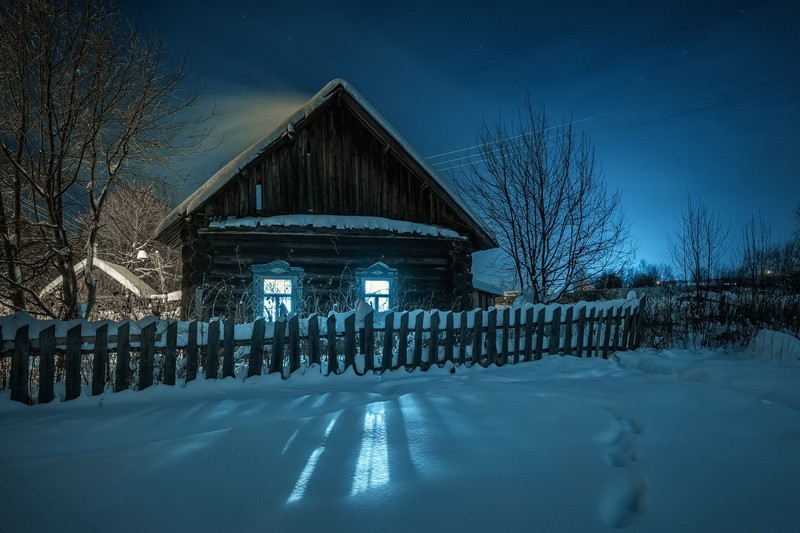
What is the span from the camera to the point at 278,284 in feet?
32.0

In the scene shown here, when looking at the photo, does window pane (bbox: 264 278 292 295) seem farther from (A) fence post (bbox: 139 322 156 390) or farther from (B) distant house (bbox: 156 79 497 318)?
(A) fence post (bbox: 139 322 156 390)

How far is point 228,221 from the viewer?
9.13 metres

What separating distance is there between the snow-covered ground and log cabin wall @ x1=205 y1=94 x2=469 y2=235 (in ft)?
21.7

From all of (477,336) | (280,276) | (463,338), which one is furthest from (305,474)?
(280,276)

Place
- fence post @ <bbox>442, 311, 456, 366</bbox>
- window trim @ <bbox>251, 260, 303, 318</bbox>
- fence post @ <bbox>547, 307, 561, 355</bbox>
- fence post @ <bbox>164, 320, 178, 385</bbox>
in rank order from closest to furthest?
fence post @ <bbox>164, 320, 178, 385</bbox> → fence post @ <bbox>442, 311, 456, 366</bbox> → fence post @ <bbox>547, 307, 561, 355</bbox> → window trim @ <bbox>251, 260, 303, 318</bbox>

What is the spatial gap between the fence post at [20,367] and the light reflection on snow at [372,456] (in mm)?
3556

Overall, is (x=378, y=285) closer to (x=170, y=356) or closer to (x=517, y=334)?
(x=517, y=334)

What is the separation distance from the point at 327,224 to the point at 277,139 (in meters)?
2.23

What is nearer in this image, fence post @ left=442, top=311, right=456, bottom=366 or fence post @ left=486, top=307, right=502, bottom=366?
fence post @ left=442, top=311, right=456, bottom=366

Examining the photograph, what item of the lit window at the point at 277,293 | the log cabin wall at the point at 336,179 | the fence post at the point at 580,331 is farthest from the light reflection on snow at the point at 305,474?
the log cabin wall at the point at 336,179

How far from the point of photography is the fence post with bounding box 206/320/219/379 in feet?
15.2

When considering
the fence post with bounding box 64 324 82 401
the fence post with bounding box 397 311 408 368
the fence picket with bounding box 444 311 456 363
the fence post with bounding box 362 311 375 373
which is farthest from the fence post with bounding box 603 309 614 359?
the fence post with bounding box 64 324 82 401

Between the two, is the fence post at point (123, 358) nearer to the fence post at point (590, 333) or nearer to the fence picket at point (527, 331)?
the fence picket at point (527, 331)

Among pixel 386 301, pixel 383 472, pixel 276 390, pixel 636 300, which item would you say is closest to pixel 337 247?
pixel 386 301
